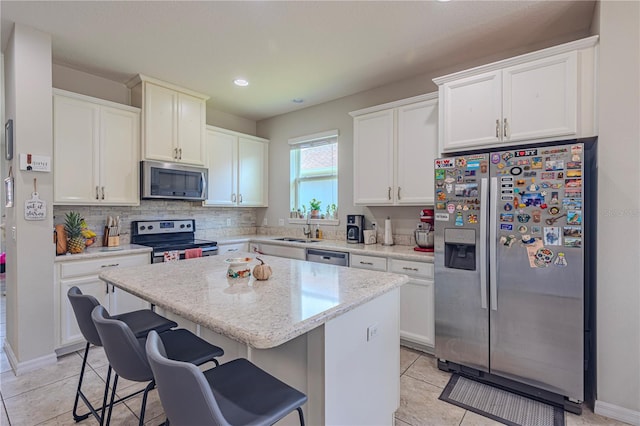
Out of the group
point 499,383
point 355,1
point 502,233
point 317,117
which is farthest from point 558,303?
point 317,117

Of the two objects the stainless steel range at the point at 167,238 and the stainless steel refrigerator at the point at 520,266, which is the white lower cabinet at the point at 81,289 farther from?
the stainless steel refrigerator at the point at 520,266

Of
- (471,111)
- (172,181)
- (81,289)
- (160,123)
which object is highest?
(160,123)

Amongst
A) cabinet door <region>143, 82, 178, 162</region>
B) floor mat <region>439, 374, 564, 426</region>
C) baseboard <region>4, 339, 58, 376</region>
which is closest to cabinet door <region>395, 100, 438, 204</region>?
floor mat <region>439, 374, 564, 426</region>

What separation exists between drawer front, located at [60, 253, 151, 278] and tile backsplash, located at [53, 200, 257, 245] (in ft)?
1.87

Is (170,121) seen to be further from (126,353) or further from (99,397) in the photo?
(126,353)

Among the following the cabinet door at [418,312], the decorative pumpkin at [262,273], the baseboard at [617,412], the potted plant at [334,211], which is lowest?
the baseboard at [617,412]

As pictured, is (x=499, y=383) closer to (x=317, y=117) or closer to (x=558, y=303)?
(x=558, y=303)

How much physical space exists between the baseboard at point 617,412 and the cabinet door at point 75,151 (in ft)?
14.5

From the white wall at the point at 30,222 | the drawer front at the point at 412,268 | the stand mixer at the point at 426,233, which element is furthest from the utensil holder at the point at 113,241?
the stand mixer at the point at 426,233

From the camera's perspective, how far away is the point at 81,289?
2855 mm

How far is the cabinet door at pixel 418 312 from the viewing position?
2.77m

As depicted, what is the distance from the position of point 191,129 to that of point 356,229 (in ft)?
7.74

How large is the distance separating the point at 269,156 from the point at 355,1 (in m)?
3.07

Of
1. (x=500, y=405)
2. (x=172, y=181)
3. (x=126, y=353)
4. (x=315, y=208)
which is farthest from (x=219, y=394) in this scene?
(x=315, y=208)
